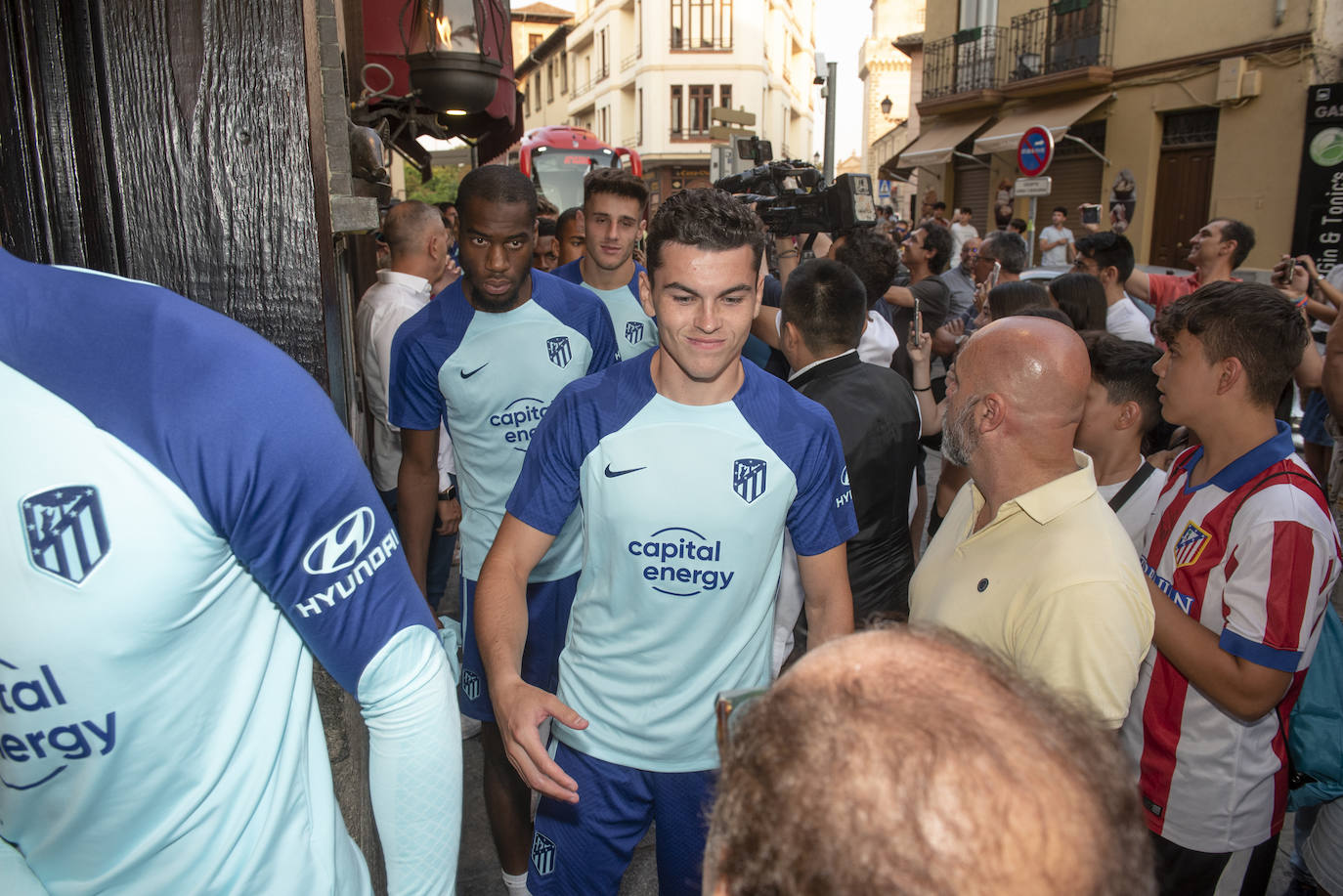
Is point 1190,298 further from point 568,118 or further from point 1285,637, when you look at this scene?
point 568,118

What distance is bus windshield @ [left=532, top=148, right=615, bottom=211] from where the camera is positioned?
19422mm

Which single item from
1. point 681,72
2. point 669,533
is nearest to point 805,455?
point 669,533

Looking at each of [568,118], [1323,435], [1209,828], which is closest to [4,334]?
[1209,828]

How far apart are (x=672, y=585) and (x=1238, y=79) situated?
1725 cm

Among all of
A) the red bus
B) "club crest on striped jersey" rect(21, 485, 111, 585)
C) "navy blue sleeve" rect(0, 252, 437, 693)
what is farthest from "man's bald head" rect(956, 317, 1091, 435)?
the red bus

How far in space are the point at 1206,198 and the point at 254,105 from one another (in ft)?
59.5

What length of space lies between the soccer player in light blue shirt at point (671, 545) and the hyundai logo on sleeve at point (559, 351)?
3.18 feet

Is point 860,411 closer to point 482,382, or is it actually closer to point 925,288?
point 482,382

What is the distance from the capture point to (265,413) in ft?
3.28

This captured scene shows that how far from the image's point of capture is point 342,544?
1.09 meters

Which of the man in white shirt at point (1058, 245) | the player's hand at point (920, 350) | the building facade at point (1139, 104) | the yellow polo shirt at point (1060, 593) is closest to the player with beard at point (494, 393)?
the yellow polo shirt at point (1060, 593)

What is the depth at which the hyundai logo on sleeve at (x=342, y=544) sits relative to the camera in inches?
42.0

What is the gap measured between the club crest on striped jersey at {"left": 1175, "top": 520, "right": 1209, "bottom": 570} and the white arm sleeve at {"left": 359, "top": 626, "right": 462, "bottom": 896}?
1913 millimetres

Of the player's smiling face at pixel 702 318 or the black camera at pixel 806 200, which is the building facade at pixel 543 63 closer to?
the black camera at pixel 806 200
